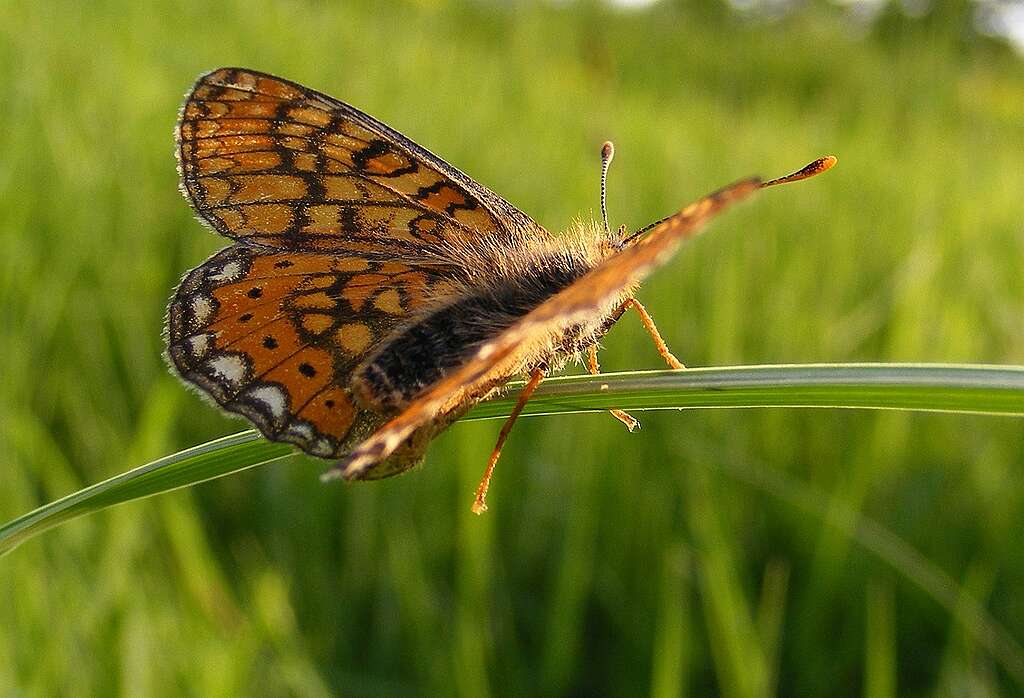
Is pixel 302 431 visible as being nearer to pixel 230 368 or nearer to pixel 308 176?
pixel 230 368

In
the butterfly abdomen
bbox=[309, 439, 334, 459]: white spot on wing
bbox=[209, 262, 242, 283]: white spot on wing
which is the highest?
bbox=[209, 262, 242, 283]: white spot on wing

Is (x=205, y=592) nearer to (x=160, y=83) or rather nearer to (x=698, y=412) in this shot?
(x=698, y=412)

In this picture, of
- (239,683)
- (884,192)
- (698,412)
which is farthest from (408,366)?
(884,192)

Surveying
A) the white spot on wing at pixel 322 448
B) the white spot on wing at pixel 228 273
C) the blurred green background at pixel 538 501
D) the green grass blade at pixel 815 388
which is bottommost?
the blurred green background at pixel 538 501

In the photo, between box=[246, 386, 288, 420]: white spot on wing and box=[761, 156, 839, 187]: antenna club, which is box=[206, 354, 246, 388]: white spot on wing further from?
box=[761, 156, 839, 187]: antenna club

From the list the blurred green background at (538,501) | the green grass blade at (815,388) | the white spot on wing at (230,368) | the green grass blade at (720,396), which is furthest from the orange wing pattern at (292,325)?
the blurred green background at (538,501)

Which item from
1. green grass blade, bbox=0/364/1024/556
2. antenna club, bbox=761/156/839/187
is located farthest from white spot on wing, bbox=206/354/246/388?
antenna club, bbox=761/156/839/187

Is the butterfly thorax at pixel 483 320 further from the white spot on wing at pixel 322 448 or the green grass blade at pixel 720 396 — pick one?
the green grass blade at pixel 720 396
